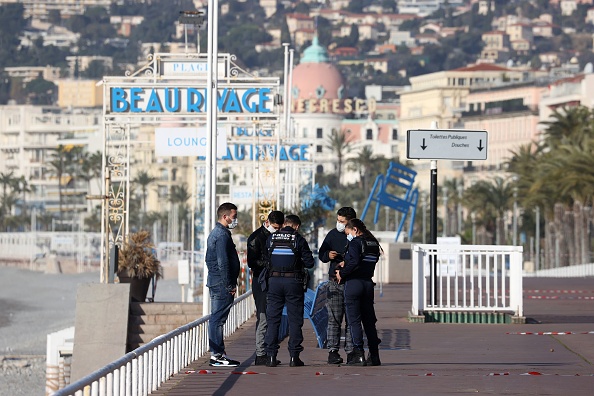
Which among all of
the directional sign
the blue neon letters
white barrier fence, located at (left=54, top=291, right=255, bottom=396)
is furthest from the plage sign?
white barrier fence, located at (left=54, top=291, right=255, bottom=396)

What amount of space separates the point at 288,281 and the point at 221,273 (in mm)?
744

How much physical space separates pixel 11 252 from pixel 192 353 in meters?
158

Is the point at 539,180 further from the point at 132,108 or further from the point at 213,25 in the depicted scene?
the point at 213,25

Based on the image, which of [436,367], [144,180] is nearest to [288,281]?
[436,367]

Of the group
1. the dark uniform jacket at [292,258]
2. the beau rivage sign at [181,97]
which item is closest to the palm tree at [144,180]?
the beau rivage sign at [181,97]

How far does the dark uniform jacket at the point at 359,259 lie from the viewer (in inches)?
813

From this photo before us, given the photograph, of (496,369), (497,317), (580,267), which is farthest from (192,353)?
(580,267)

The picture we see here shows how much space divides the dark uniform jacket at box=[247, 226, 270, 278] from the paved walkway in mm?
992

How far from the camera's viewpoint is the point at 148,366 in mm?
18453

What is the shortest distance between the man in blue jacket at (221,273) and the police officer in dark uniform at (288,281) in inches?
17.8

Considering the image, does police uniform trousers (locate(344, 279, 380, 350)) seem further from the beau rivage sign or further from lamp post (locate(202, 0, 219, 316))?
the beau rivage sign

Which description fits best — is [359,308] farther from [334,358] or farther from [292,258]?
[292,258]

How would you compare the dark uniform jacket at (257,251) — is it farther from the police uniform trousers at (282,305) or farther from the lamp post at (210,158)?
the lamp post at (210,158)

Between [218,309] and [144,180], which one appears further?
[144,180]
